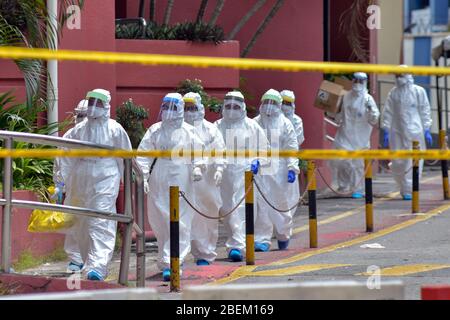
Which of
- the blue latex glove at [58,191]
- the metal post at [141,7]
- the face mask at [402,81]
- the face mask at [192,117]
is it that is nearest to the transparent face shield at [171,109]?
the face mask at [192,117]

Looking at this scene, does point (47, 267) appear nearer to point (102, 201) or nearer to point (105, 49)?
point (102, 201)

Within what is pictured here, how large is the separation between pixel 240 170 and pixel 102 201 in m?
2.38

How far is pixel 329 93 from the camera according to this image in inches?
774

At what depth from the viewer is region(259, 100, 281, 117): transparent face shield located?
14383 mm

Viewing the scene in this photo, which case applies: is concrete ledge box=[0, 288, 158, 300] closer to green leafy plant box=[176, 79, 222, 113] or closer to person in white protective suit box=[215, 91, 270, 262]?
person in white protective suit box=[215, 91, 270, 262]

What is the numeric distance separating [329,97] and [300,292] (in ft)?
44.7

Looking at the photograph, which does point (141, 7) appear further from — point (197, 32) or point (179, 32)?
point (197, 32)

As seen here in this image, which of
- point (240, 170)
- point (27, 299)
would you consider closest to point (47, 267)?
point (240, 170)

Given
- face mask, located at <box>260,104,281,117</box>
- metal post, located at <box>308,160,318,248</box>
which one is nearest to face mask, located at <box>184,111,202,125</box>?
metal post, located at <box>308,160,318,248</box>

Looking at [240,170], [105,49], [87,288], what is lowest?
[87,288]

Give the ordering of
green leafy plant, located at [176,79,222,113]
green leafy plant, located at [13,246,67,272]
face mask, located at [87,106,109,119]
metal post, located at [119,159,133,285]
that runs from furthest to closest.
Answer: green leafy plant, located at [176,79,222,113], green leafy plant, located at [13,246,67,272], face mask, located at [87,106,109,119], metal post, located at [119,159,133,285]

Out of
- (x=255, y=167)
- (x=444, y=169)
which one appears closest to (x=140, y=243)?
(x=255, y=167)

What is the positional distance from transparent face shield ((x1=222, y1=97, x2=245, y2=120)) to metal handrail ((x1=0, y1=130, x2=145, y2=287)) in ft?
8.99

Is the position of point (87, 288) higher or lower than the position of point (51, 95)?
lower
